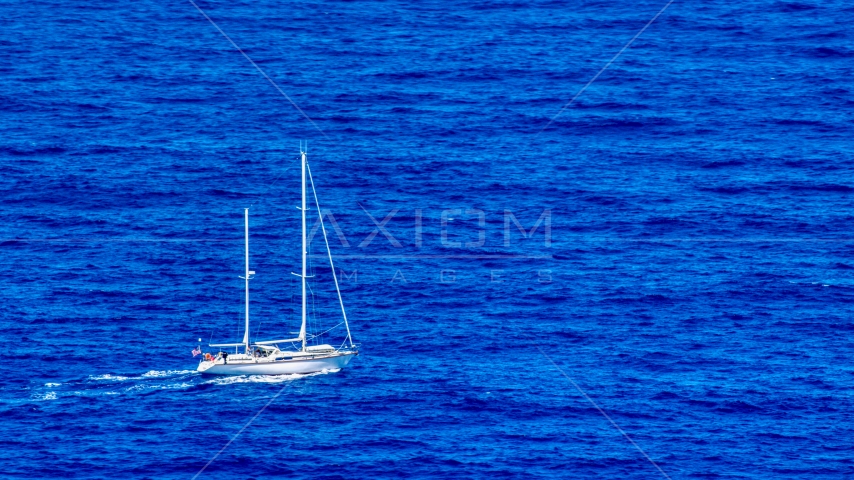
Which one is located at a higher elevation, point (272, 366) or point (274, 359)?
point (274, 359)

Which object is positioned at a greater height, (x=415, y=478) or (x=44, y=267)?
(x=44, y=267)

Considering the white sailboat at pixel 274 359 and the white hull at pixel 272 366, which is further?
the white sailboat at pixel 274 359

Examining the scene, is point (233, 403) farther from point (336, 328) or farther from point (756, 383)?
point (756, 383)

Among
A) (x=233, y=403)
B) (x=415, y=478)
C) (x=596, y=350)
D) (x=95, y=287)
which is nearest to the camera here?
(x=415, y=478)

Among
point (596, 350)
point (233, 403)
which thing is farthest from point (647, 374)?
point (233, 403)

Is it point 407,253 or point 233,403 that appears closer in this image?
point 233,403

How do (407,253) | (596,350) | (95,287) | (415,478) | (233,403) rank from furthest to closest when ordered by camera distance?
(407,253) → (95,287) → (596,350) → (233,403) → (415,478)

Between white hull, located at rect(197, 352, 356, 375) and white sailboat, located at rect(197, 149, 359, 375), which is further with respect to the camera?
white sailboat, located at rect(197, 149, 359, 375)
